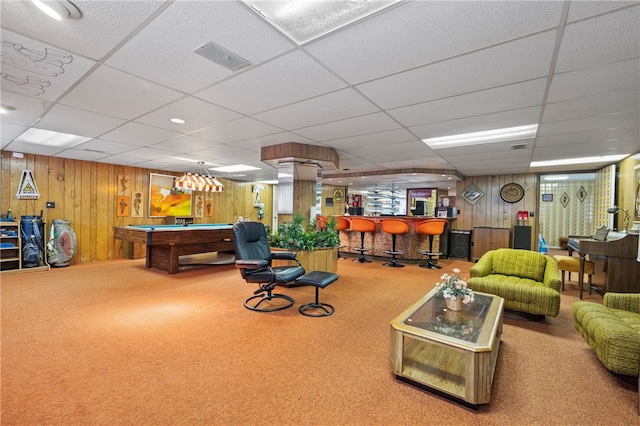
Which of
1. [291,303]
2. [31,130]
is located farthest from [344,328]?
[31,130]

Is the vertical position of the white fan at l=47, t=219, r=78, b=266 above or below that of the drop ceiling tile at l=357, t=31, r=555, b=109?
below

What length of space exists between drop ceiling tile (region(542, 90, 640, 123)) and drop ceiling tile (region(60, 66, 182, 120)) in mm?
3828

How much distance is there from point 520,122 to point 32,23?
177 inches

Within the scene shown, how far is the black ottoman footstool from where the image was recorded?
10.8ft

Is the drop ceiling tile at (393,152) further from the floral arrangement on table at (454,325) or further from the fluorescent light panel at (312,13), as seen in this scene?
the fluorescent light panel at (312,13)

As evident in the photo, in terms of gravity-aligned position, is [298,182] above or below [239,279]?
above

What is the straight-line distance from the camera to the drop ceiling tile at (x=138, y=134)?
13.0ft

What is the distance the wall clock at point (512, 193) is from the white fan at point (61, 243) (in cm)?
1063

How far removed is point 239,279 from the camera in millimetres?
5188

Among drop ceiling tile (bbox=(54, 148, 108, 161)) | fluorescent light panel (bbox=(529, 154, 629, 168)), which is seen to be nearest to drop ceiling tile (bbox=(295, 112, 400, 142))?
fluorescent light panel (bbox=(529, 154, 629, 168))

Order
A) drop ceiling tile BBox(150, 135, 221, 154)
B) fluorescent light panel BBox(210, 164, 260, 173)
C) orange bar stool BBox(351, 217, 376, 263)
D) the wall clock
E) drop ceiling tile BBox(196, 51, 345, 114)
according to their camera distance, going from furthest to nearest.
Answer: the wall clock → fluorescent light panel BBox(210, 164, 260, 173) → orange bar stool BBox(351, 217, 376, 263) → drop ceiling tile BBox(150, 135, 221, 154) → drop ceiling tile BBox(196, 51, 345, 114)

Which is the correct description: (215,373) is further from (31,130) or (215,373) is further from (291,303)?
(31,130)

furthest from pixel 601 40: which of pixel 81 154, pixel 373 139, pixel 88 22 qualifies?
pixel 81 154

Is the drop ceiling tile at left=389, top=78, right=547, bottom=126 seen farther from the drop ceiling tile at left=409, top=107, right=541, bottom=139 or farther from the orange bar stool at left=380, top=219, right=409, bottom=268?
the orange bar stool at left=380, top=219, right=409, bottom=268
